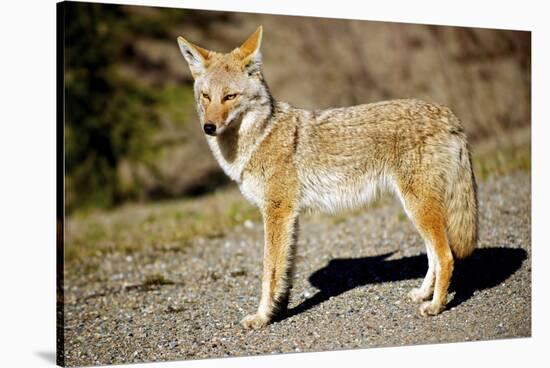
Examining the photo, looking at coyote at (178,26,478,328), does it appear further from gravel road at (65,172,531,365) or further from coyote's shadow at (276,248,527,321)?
coyote's shadow at (276,248,527,321)

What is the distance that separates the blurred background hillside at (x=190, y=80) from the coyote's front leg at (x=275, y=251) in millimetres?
3746

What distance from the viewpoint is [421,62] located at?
9828 mm

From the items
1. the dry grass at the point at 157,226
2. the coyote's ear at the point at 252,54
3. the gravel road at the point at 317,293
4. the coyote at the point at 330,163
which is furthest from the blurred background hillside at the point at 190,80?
the coyote's ear at the point at 252,54

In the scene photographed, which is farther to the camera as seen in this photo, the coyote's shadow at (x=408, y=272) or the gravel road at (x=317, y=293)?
the coyote's shadow at (x=408, y=272)

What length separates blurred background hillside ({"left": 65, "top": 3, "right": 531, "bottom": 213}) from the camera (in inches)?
350

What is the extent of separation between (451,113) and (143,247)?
4879mm

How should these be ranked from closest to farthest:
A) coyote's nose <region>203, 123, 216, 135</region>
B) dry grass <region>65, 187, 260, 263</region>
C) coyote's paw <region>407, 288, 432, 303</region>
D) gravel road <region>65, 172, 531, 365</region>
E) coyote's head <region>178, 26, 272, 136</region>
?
coyote's nose <region>203, 123, 216, 135</region> → coyote's head <region>178, 26, 272, 136</region> → gravel road <region>65, 172, 531, 365</region> → coyote's paw <region>407, 288, 432, 303</region> → dry grass <region>65, 187, 260, 263</region>

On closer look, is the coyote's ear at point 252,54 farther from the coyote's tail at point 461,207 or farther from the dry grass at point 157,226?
the dry grass at point 157,226

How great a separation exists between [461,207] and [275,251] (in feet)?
5.40

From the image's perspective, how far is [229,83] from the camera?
556 centimetres

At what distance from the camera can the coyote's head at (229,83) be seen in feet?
18.0

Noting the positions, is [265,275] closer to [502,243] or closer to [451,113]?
[451,113]

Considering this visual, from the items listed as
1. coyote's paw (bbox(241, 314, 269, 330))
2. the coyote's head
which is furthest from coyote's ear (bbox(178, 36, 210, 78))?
coyote's paw (bbox(241, 314, 269, 330))

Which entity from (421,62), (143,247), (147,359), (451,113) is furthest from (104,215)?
(451,113)
